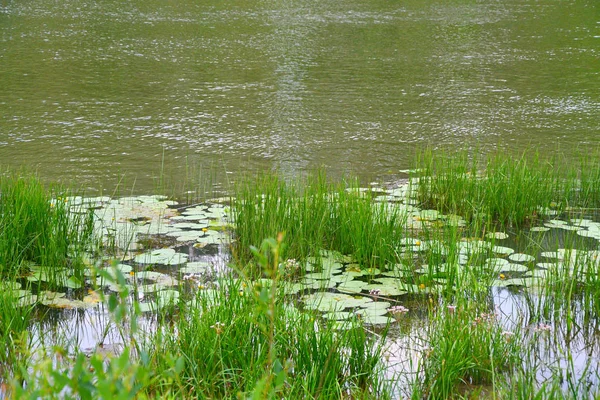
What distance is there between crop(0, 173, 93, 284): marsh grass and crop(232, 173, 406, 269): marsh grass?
2.40 feet

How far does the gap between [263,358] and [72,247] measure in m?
1.53

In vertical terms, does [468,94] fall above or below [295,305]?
above

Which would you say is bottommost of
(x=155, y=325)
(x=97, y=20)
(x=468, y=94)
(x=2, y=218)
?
(x=155, y=325)

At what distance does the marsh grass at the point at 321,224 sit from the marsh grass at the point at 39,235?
73 cm

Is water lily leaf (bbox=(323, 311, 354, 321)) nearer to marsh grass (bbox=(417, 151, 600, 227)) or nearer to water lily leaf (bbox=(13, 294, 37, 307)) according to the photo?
water lily leaf (bbox=(13, 294, 37, 307))

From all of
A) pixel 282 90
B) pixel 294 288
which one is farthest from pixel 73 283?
pixel 282 90

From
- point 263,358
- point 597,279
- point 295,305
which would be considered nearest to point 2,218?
point 295,305

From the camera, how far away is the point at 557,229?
13.8ft

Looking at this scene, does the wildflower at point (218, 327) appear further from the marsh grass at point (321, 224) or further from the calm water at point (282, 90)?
the calm water at point (282, 90)

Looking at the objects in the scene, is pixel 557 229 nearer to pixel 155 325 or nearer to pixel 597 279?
pixel 597 279

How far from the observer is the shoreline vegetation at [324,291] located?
2535 mm

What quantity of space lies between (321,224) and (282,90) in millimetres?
5411

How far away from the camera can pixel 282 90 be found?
911cm

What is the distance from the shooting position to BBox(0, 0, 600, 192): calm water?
659 centimetres
